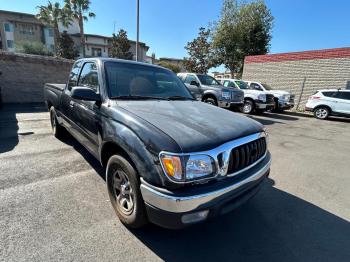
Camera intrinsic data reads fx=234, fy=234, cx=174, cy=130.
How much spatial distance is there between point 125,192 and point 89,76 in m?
2.08

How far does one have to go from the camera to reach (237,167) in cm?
236

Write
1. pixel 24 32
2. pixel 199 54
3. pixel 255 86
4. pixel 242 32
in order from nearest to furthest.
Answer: pixel 255 86, pixel 242 32, pixel 199 54, pixel 24 32

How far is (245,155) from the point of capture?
2445mm

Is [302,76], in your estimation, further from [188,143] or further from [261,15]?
[188,143]

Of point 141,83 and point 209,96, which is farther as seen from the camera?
point 209,96

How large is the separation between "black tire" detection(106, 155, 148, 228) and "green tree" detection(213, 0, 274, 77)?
2601 cm

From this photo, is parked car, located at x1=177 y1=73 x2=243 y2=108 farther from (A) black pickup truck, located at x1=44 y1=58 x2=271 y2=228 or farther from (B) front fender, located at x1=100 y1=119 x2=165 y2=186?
(B) front fender, located at x1=100 y1=119 x2=165 y2=186

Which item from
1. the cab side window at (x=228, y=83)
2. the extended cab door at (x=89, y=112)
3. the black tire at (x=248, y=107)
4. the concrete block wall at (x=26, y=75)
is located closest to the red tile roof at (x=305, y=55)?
the cab side window at (x=228, y=83)

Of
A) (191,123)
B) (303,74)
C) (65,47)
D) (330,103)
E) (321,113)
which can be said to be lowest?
(321,113)

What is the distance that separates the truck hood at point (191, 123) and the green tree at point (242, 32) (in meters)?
25.1

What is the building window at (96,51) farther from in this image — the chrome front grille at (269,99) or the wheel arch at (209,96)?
the wheel arch at (209,96)

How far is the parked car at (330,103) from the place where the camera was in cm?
1296

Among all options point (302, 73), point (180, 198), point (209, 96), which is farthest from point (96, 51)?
point (180, 198)

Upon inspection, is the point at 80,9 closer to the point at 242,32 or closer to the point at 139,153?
the point at 242,32
